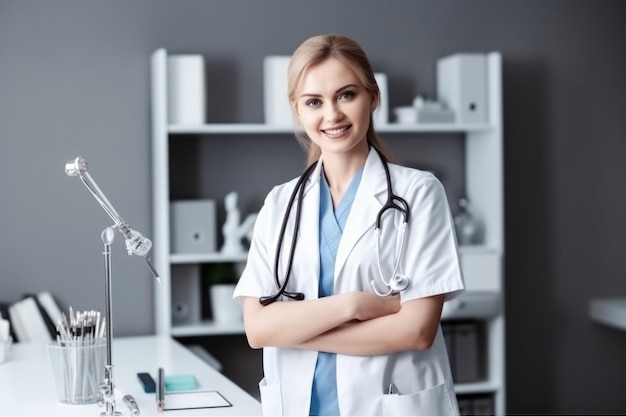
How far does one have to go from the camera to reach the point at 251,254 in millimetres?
2051

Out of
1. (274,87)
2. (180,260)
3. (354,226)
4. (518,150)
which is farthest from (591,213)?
(354,226)

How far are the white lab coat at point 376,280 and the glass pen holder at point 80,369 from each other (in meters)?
0.48

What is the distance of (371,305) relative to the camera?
6.31ft

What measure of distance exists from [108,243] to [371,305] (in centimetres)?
56

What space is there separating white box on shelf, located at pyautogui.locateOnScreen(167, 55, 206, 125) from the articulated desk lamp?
168 centimetres

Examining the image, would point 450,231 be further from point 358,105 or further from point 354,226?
point 358,105

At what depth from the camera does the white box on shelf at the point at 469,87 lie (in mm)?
3928

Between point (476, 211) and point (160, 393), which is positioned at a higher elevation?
point (476, 211)

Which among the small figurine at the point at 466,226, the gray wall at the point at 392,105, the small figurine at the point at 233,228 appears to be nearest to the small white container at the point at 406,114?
the gray wall at the point at 392,105

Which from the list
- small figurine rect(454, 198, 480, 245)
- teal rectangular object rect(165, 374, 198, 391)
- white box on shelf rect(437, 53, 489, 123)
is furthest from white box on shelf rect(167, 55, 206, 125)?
teal rectangular object rect(165, 374, 198, 391)

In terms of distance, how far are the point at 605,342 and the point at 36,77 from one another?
2652 mm

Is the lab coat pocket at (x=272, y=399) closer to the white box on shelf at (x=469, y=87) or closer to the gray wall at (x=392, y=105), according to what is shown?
the gray wall at (x=392, y=105)

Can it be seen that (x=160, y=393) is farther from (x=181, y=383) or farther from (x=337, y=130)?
(x=337, y=130)

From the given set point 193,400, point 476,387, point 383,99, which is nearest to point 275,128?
point 383,99
